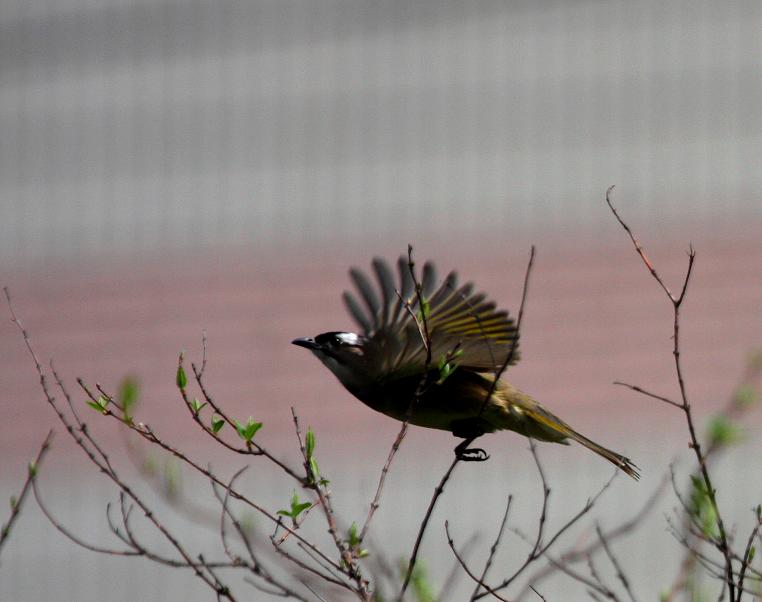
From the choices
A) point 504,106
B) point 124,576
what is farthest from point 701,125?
point 124,576

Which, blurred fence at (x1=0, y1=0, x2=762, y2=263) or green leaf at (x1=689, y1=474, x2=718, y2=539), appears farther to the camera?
blurred fence at (x1=0, y1=0, x2=762, y2=263)

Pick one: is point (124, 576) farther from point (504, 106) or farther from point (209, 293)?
point (504, 106)

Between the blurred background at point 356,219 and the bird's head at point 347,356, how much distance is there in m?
6.76

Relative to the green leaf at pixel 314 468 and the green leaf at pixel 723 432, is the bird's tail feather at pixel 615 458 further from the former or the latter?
the green leaf at pixel 314 468

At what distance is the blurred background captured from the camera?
11773 millimetres

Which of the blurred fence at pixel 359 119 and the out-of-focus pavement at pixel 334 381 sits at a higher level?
the blurred fence at pixel 359 119

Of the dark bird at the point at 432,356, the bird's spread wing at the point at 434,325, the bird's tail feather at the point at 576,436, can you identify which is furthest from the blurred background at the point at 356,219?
the bird's spread wing at the point at 434,325

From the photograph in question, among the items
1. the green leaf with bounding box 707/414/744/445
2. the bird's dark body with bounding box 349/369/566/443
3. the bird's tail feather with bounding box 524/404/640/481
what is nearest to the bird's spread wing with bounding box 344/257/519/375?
the bird's dark body with bounding box 349/369/566/443

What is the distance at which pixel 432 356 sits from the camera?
163 inches

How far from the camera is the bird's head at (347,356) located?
4.49 metres

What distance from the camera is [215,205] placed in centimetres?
1347

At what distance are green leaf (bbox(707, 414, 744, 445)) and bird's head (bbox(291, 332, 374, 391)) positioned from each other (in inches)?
50.5

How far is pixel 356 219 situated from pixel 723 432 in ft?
31.6

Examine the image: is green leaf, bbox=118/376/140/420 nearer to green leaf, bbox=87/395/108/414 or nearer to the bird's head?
green leaf, bbox=87/395/108/414
